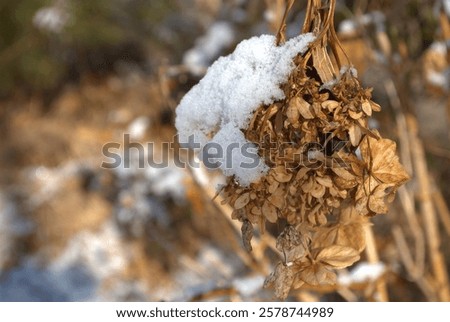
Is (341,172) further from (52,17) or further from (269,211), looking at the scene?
(52,17)

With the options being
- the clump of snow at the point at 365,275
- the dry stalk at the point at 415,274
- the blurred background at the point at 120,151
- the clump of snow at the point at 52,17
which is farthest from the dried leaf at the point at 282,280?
the clump of snow at the point at 52,17

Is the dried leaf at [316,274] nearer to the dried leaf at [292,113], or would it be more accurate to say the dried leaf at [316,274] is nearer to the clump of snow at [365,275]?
the dried leaf at [292,113]

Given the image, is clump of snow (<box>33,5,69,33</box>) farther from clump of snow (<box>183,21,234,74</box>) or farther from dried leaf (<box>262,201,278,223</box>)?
dried leaf (<box>262,201,278,223</box>)

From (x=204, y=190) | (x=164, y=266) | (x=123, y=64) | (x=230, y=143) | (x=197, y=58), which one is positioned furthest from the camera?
(x=123, y=64)

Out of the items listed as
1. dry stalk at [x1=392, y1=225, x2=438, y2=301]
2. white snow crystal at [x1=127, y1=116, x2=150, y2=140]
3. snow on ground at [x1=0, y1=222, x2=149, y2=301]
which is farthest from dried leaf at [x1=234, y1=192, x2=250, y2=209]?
snow on ground at [x1=0, y1=222, x2=149, y2=301]

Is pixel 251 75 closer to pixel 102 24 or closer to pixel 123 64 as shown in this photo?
pixel 102 24
